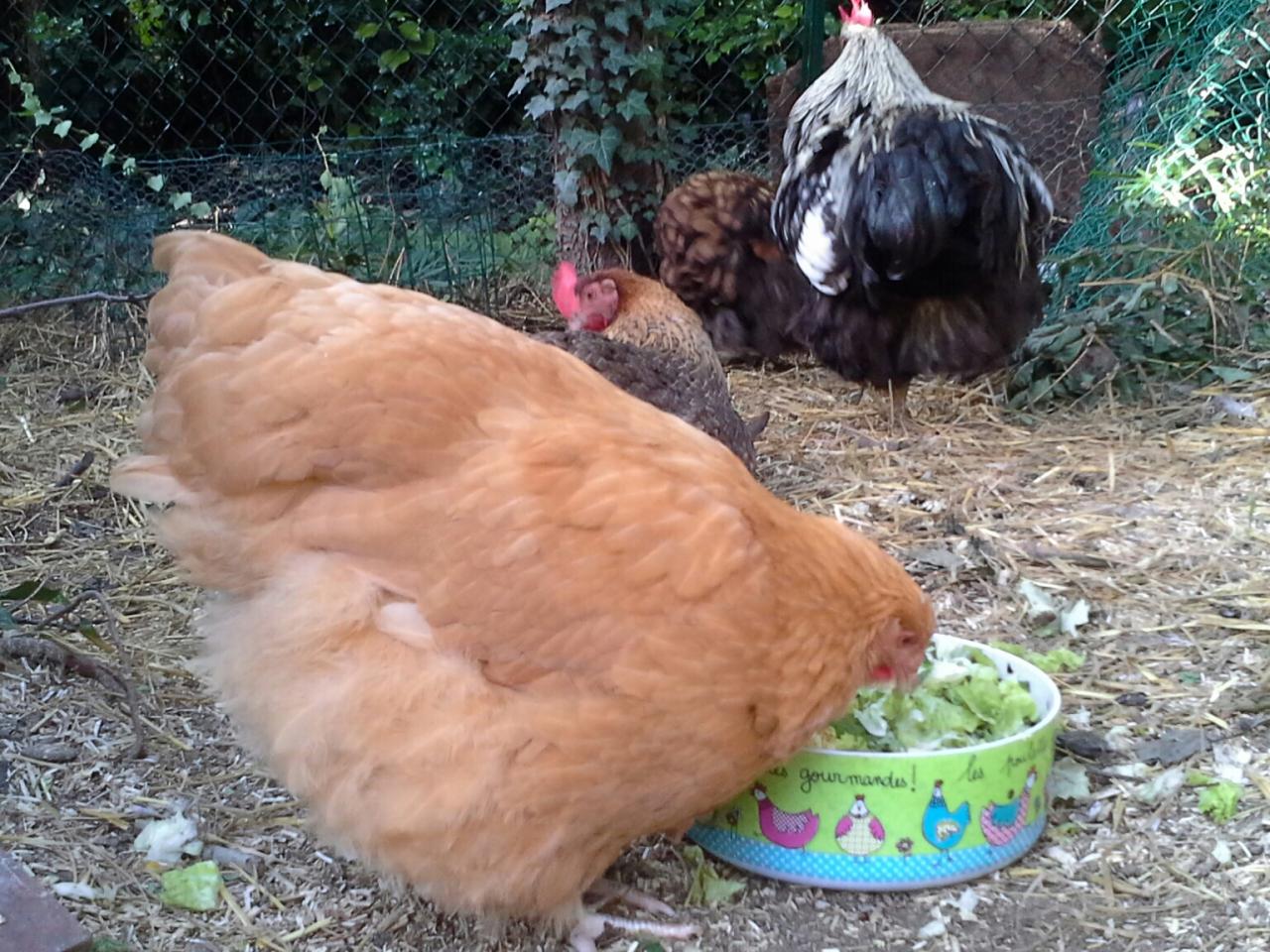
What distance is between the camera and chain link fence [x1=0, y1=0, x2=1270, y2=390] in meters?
4.28

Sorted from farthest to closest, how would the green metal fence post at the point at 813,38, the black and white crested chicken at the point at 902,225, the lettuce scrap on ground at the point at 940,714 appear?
the green metal fence post at the point at 813,38, the black and white crested chicken at the point at 902,225, the lettuce scrap on ground at the point at 940,714

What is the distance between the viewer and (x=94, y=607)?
8.63 ft

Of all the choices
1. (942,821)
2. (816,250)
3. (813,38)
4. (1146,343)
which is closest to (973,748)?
(942,821)

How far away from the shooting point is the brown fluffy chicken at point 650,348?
2.95m

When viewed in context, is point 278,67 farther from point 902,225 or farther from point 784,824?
point 784,824

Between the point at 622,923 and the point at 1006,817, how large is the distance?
622 mm

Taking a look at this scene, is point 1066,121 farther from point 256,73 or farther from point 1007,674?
point 256,73

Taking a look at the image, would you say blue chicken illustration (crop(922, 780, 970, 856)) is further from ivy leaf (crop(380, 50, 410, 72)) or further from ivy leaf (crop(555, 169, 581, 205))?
ivy leaf (crop(380, 50, 410, 72))

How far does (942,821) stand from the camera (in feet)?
5.91

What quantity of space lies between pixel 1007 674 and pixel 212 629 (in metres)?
1.38

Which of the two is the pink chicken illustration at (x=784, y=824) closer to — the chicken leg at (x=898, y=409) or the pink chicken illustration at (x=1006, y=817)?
the pink chicken illustration at (x=1006, y=817)

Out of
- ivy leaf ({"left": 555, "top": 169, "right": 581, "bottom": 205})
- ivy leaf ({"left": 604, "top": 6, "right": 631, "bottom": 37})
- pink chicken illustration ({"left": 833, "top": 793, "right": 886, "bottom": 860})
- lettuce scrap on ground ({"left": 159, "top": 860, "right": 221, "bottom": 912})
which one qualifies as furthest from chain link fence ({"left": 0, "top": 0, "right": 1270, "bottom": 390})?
lettuce scrap on ground ({"left": 159, "top": 860, "right": 221, "bottom": 912})

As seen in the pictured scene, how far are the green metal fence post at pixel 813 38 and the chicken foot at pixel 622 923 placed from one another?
13.0 feet

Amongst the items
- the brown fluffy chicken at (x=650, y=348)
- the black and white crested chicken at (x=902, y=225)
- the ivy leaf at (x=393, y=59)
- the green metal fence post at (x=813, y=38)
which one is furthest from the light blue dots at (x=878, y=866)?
the ivy leaf at (x=393, y=59)
